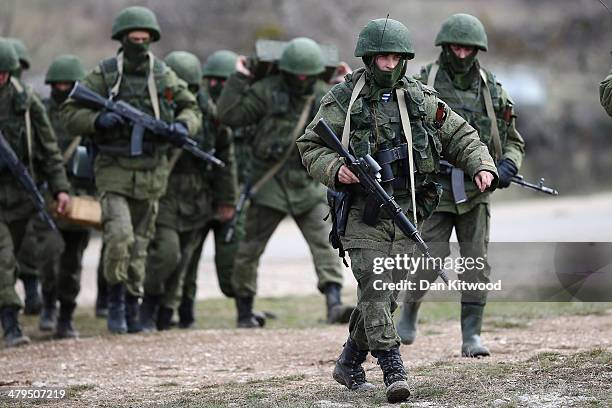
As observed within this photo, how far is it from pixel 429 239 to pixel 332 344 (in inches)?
54.6

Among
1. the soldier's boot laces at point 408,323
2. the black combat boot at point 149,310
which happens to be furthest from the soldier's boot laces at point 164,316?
the soldier's boot laces at point 408,323

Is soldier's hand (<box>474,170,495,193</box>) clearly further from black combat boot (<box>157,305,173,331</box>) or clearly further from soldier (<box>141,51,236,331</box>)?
black combat boot (<box>157,305,173,331</box>)

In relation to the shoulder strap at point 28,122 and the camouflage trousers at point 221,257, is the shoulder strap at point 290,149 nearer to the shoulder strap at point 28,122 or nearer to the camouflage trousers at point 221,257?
the camouflage trousers at point 221,257

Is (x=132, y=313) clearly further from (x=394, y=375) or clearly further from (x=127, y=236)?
(x=394, y=375)

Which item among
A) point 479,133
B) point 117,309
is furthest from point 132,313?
point 479,133

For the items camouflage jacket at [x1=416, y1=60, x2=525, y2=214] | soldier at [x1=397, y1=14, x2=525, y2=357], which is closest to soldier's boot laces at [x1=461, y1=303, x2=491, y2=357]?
soldier at [x1=397, y1=14, x2=525, y2=357]

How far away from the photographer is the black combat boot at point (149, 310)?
38.8ft

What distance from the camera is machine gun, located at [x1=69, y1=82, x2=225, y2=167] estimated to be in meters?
10.7

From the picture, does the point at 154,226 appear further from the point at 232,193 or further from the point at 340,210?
the point at 340,210

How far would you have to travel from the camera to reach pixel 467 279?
9094 mm

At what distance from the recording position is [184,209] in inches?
469

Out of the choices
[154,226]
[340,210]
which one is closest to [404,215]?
[340,210]

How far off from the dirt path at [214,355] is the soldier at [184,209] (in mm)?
848

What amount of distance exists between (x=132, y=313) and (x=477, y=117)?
385cm
